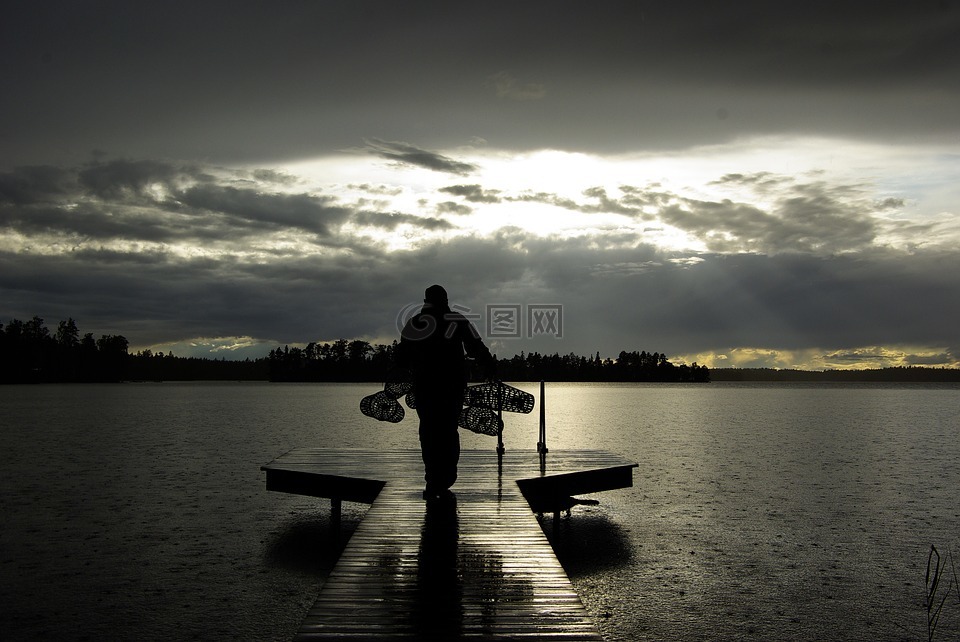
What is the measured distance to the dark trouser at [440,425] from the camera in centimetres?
897

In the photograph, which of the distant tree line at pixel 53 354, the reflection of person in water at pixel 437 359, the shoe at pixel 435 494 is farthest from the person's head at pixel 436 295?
the distant tree line at pixel 53 354

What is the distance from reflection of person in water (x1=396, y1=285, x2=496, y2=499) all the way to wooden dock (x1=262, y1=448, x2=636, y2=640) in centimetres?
104

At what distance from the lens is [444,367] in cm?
896

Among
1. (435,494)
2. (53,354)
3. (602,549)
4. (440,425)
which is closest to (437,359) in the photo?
(440,425)

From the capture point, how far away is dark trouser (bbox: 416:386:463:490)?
8969mm

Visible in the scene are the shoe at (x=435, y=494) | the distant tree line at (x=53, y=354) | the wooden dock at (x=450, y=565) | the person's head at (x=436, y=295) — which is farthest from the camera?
the distant tree line at (x=53, y=354)

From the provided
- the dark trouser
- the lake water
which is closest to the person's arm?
the dark trouser

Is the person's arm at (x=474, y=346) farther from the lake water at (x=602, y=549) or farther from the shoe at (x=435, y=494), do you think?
the lake water at (x=602, y=549)

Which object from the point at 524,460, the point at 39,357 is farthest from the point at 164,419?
the point at 39,357

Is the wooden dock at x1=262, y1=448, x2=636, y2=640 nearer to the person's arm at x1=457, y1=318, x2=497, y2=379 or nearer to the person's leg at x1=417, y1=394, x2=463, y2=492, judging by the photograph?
the person's leg at x1=417, y1=394, x2=463, y2=492

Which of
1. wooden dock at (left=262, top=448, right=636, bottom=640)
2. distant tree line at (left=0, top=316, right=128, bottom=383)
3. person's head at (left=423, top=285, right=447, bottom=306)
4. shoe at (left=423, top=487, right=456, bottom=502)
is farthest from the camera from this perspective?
distant tree line at (left=0, top=316, right=128, bottom=383)

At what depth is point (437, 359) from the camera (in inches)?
352

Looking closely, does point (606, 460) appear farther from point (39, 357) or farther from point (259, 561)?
point (39, 357)

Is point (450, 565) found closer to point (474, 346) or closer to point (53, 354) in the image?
point (474, 346)
